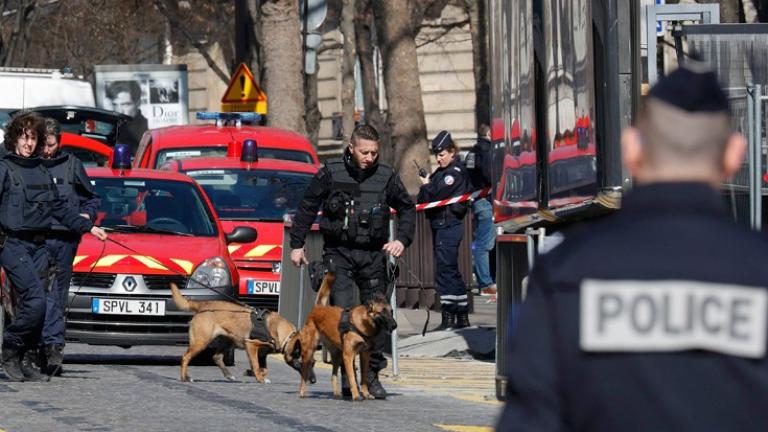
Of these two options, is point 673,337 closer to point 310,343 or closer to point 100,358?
point 310,343

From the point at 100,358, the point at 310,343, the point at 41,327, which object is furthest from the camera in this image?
the point at 100,358

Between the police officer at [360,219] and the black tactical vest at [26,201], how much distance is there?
5.77 feet

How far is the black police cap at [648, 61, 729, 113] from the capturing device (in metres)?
3.11

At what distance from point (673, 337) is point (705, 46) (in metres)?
10.4

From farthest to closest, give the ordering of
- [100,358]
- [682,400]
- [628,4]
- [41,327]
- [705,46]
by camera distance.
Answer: [100,358]
[705,46]
[41,327]
[628,4]
[682,400]

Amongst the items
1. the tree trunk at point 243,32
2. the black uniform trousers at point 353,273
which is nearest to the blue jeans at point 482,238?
the tree trunk at point 243,32

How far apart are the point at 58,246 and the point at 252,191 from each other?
5.40 meters

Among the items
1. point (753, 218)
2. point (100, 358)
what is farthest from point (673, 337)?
point (100, 358)

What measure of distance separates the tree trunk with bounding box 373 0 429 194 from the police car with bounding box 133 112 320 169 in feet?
11.5

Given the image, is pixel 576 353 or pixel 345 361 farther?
pixel 345 361

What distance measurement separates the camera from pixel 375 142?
11414 millimetres

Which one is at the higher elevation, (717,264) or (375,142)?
(375,142)

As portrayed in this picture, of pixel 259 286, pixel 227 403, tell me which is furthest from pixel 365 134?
pixel 259 286

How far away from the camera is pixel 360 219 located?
11.4 metres
